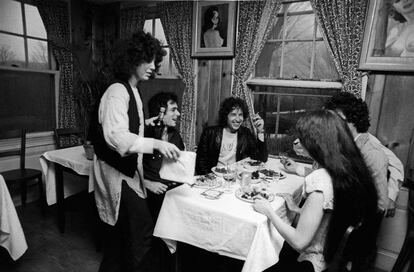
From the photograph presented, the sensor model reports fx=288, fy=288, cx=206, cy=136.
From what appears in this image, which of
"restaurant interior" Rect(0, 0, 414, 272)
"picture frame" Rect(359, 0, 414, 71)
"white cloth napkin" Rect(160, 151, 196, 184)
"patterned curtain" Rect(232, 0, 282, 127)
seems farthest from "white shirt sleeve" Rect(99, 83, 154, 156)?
"picture frame" Rect(359, 0, 414, 71)

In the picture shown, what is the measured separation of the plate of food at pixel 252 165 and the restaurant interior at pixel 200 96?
0.06ft

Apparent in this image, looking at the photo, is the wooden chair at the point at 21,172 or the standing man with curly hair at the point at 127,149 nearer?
the standing man with curly hair at the point at 127,149

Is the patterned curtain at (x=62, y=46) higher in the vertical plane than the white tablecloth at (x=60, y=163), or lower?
higher

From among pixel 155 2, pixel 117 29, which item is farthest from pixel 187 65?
pixel 117 29

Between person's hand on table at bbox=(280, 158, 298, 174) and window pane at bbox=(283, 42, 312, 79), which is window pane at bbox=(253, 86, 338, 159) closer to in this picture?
window pane at bbox=(283, 42, 312, 79)

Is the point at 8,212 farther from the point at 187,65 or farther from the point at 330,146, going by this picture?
the point at 187,65

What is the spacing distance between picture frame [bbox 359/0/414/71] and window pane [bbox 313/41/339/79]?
34 centimetres

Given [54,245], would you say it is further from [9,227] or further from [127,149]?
[127,149]

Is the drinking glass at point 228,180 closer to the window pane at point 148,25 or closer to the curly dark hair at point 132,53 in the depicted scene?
the curly dark hair at point 132,53

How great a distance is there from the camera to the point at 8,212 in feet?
6.21

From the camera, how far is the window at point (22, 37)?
10.7 ft

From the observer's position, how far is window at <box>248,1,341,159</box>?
9.00 feet

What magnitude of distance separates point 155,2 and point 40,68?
1.67m

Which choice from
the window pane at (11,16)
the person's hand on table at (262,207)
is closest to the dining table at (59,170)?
the person's hand on table at (262,207)
